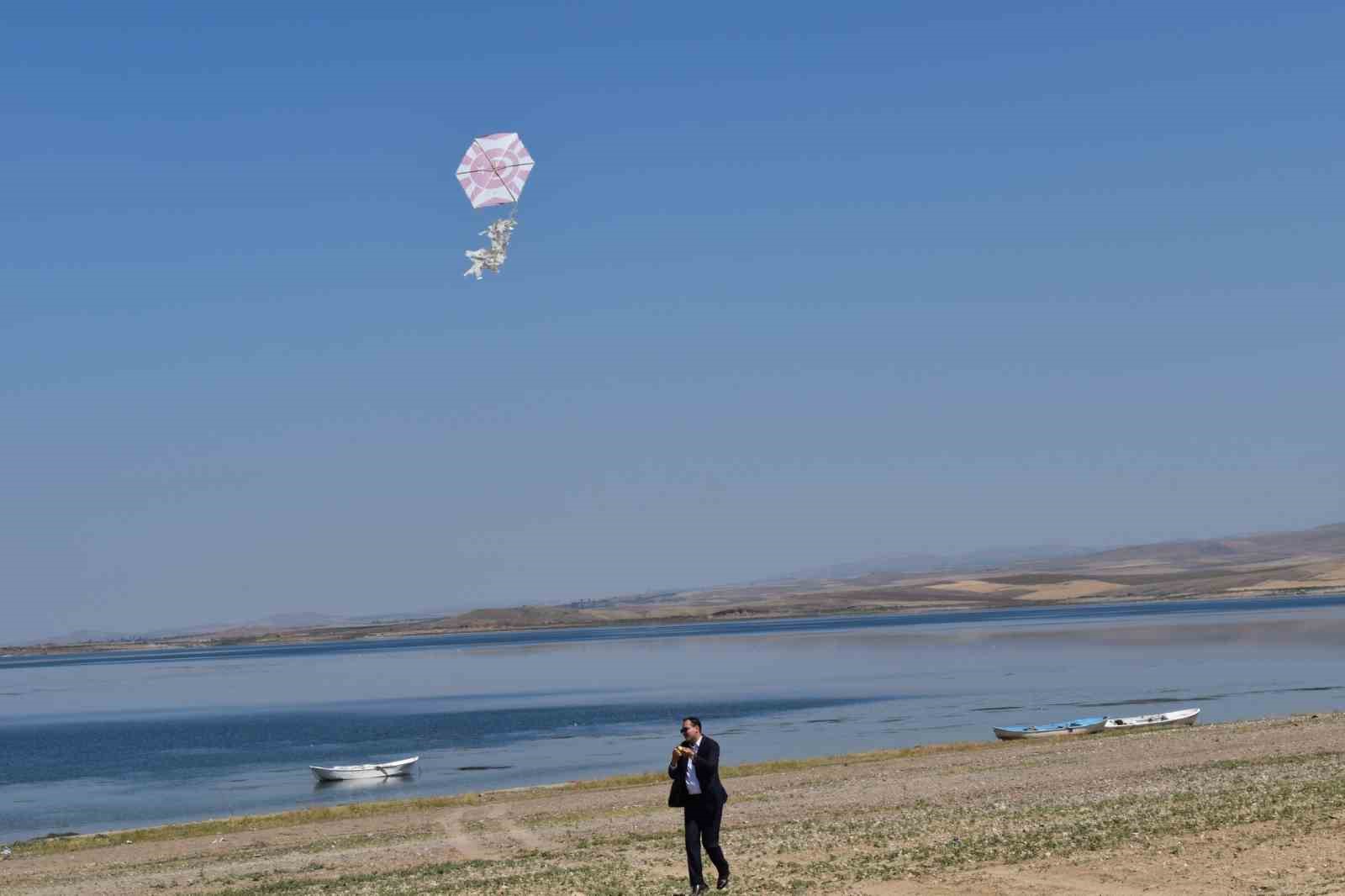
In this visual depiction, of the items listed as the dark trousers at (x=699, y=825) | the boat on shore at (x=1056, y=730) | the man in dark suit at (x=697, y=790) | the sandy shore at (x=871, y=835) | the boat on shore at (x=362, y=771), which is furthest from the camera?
the boat on shore at (x=362, y=771)

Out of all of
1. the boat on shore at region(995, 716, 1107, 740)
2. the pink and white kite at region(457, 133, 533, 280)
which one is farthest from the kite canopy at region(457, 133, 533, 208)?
the boat on shore at region(995, 716, 1107, 740)

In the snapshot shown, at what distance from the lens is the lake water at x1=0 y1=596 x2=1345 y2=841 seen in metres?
44.3

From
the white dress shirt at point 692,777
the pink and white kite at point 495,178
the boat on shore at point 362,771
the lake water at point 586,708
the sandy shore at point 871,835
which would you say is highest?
the pink and white kite at point 495,178

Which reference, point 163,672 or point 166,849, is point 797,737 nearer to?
point 166,849

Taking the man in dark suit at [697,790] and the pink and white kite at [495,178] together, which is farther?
the pink and white kite at [495,178]

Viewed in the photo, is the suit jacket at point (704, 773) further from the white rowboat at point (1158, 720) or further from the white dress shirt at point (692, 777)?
the white rowboat at point (1158, 720)

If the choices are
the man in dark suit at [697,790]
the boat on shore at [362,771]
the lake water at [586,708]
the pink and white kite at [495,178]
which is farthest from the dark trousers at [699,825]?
the boat on shore at [362,771]

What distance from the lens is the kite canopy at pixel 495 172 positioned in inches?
973

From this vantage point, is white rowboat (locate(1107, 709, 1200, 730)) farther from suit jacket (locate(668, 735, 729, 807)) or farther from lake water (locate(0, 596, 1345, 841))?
suit jacket (locate(668, 735, 729, 807))

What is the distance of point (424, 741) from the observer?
191ft

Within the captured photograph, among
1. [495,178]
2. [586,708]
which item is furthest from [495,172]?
[586,708]

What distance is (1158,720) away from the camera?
43094 millimetres

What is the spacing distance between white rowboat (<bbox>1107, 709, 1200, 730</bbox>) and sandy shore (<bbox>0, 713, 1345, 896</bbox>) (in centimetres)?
308

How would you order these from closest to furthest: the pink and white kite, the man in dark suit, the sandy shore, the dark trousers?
the man in dark suit
the dark trousers
the sandy shore
the pink and white kite
